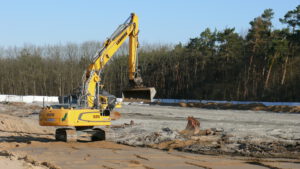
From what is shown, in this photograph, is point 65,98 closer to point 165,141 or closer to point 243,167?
point 165,141

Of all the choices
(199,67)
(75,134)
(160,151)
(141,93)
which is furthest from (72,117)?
(199,67)

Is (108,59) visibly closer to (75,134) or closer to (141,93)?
(141,93)

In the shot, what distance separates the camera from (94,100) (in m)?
19.2

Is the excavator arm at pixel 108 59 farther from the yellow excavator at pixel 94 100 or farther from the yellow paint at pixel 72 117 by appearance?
the yellow paint at pixel 72 117

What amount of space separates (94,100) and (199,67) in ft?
193

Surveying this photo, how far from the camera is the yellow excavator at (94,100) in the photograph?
18.0 meters

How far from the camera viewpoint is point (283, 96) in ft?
198

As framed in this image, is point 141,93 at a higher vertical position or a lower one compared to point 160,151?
higher

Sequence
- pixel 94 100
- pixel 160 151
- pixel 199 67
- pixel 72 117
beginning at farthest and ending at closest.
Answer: pixel 199 67 → pixel 94 100 → pixel 72 117 → pixel 160 151

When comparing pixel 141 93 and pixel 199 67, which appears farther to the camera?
pixel 199 67

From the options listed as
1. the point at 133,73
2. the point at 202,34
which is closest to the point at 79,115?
the point at 133,73

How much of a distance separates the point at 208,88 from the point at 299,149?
57386mm

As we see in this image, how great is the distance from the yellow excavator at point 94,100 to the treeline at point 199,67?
38.7 meters

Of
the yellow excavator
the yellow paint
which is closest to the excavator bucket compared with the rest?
the yellow excavator
